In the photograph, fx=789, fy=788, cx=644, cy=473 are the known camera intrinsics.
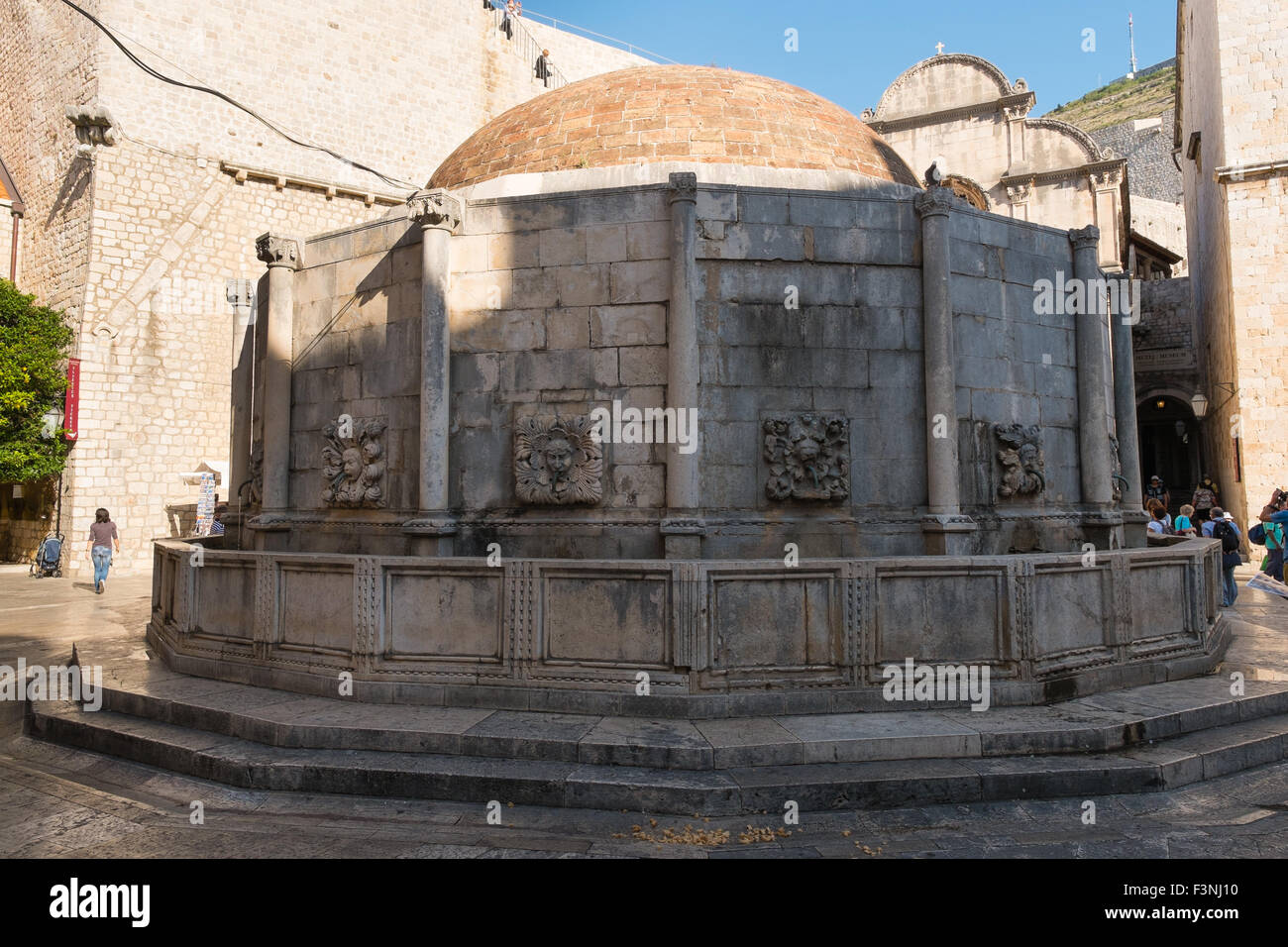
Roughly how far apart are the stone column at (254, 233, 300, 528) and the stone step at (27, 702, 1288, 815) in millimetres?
3913

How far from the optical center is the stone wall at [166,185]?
22719 mm

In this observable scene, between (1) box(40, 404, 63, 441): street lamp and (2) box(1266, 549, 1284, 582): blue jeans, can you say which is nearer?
(2) box(1266, 549, 1284, 582): blue jeans

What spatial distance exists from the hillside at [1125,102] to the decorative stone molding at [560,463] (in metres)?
79.1

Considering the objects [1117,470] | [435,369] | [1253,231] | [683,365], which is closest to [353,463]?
[435,369]

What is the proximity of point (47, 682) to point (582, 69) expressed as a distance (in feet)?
117

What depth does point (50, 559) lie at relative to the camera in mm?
21297

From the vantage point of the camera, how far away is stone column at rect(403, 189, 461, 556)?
7.64m

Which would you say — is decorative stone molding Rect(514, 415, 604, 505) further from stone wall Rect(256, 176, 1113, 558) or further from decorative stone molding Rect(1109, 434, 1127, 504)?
decorative stone molding Rect(1109, 434, 1127, 504)

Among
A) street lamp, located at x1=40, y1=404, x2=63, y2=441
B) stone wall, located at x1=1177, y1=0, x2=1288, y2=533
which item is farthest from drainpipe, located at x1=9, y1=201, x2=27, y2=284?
stone wall, located at x1=1177, y1=0, x2=1288, y2=533

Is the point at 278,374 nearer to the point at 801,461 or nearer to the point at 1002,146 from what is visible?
the point at 801,461

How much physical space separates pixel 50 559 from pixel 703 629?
22571 millimetres

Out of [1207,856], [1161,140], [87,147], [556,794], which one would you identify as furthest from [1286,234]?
[1161,140]

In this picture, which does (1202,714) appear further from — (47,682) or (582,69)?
(582,69)

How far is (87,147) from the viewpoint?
73.3 ft
